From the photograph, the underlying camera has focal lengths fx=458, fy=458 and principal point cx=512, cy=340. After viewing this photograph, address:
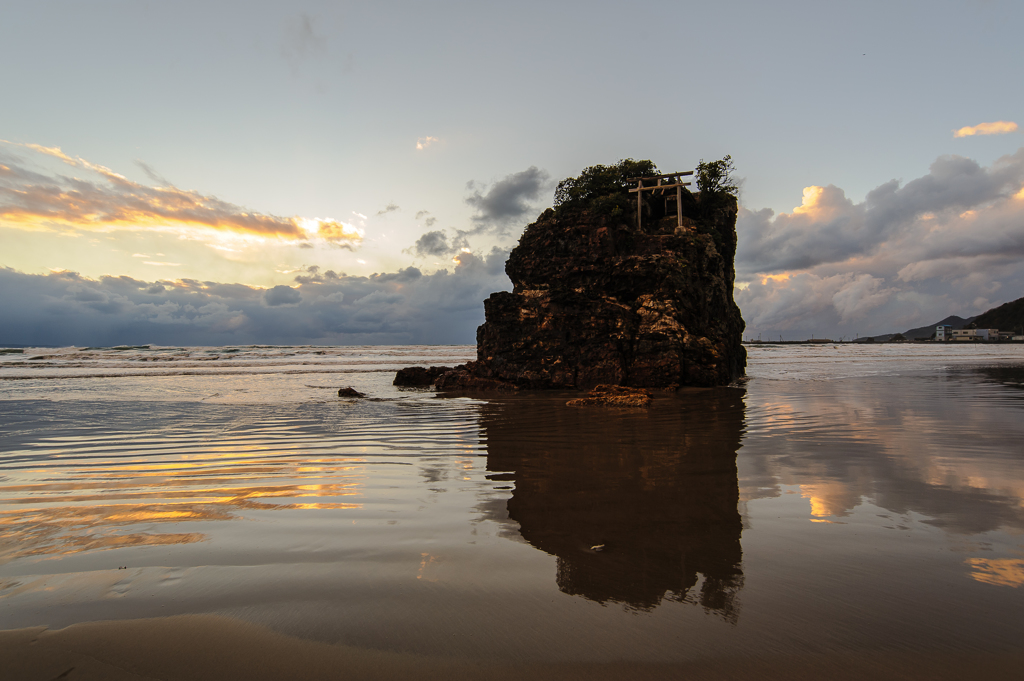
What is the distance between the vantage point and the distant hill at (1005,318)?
142875 mm

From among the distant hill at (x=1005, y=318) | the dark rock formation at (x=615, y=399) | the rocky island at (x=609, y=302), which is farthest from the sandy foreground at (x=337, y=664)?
the distant hill at (x=1005, y=318)

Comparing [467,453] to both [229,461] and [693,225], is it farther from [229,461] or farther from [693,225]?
[693,225]

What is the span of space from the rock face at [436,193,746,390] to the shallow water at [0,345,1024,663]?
8.03m

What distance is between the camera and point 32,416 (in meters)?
10.7

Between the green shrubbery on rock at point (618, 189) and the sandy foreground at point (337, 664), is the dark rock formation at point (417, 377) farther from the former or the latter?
the sandy foreground at point (337, 664)

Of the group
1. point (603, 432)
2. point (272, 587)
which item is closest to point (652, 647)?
point (272, 587)

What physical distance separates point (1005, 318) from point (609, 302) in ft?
684

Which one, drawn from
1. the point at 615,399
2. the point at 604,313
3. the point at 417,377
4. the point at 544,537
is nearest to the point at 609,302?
the point at 604,313

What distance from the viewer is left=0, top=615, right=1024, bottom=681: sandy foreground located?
206cm

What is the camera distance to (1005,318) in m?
151

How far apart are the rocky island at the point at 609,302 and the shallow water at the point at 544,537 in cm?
801

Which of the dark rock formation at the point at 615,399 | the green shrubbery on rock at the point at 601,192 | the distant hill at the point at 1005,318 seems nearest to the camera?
the dark rock formation at the point at 615,399

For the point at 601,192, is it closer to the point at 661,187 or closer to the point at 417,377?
the point at 661,187

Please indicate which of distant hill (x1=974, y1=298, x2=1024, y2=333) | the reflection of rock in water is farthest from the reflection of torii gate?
distant hill (x1=974, y1=298, x2=1024, y2=333)
